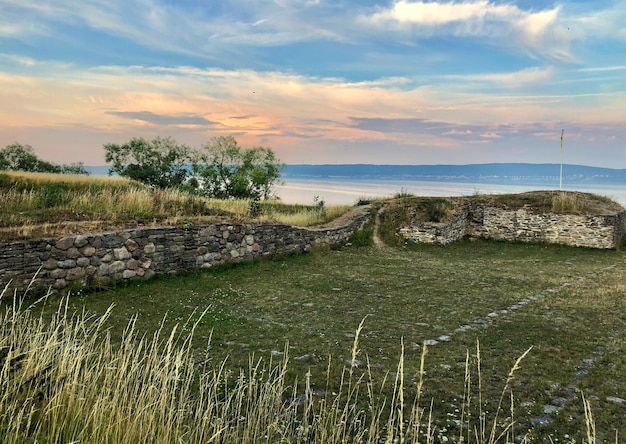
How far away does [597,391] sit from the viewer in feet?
17.2

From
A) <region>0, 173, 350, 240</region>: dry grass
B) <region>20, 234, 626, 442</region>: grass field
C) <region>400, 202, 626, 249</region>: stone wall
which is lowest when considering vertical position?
<region>20, 234, 626, 442</region>: grass field

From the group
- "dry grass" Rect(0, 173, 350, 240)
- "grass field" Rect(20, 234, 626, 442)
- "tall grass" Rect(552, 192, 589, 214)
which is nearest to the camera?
"grass field" Rect(20, 234, 626, 442)

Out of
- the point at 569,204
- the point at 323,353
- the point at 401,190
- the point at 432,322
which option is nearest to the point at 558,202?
the point at 569,204

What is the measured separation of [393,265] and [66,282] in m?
9.11

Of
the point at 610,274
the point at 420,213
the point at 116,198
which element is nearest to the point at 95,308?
the point at 116,198

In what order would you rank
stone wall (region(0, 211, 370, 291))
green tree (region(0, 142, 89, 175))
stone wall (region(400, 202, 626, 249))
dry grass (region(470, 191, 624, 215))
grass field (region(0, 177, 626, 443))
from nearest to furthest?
grass field (region(0, 177, 626, 443)) → stone wall (region(0, 211, 370, 291)) → stone wall (region(400, 202, 626, 249)) → dry grass (region(470, 191, 624, 215)) → green tree (region(0, 142, 89, 175))

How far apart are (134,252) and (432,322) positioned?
7.08m

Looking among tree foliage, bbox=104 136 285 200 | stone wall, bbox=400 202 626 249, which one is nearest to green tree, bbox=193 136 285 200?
tree foliage, bbox=104 136 285 200

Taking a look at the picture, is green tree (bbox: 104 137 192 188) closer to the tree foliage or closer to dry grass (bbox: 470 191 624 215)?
the tree foliage

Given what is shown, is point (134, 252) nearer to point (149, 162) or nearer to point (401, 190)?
point (401, 190)

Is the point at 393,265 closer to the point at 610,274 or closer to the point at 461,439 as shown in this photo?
the point at 610,274

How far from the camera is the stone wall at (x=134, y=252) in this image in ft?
29.3

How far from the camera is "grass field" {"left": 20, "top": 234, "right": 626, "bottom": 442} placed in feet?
17.1

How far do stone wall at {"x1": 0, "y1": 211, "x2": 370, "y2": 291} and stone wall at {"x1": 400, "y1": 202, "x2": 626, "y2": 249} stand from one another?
23.6ft
